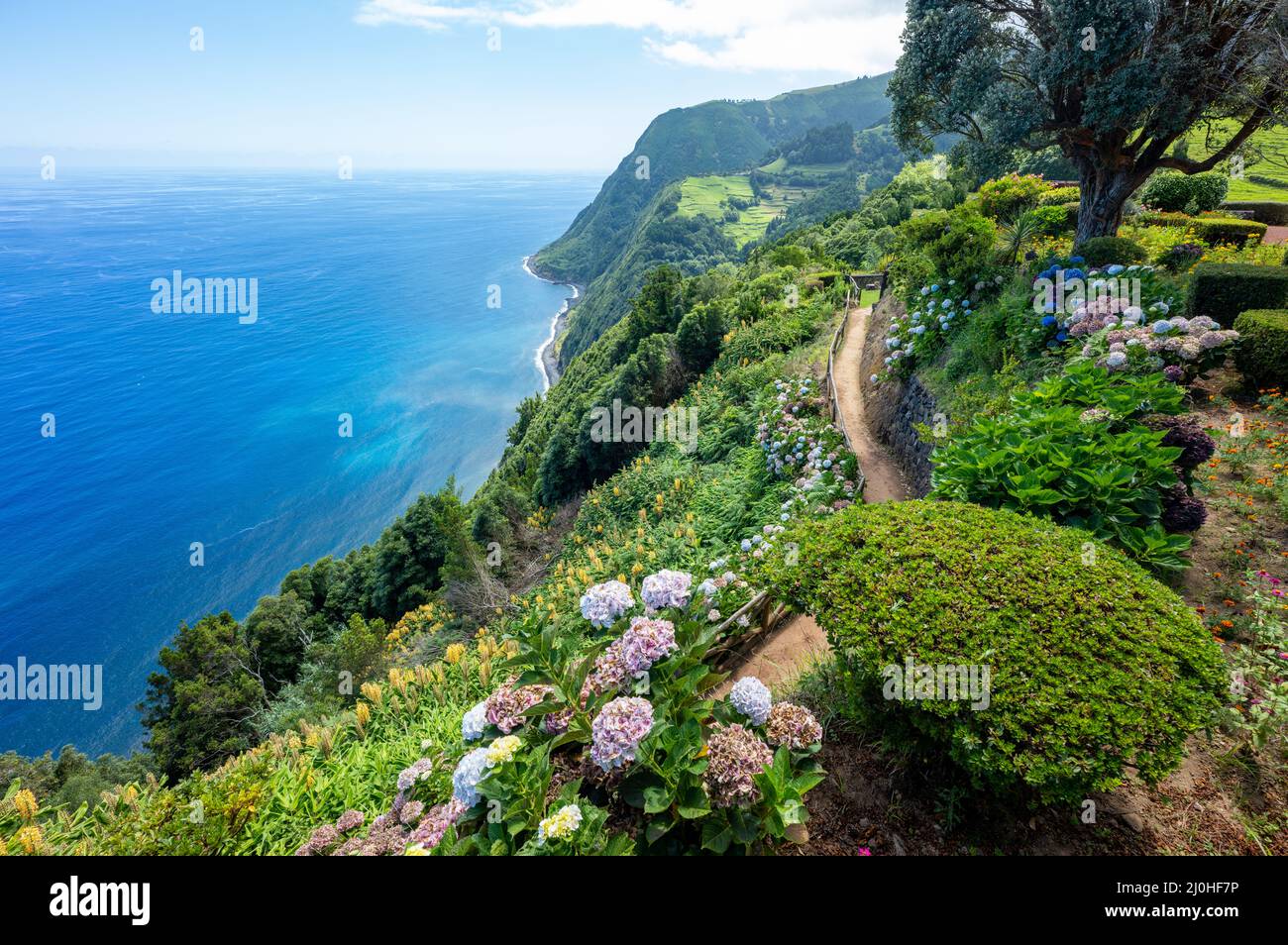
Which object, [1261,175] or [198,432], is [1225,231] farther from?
[198,432]

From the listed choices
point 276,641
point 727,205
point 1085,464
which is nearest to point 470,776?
point 1085,464

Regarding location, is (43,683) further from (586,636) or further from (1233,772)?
(1233,772)

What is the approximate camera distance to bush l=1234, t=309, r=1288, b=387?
6.95 meters

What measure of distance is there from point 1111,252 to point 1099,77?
3.16 metres

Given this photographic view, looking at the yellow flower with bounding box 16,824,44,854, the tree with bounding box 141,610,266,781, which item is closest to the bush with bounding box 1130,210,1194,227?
the yellow flower with bounding box 16,824,44,854

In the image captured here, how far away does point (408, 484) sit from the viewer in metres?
67.3

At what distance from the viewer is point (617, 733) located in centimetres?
300

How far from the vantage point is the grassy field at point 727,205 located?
122688 millimetres

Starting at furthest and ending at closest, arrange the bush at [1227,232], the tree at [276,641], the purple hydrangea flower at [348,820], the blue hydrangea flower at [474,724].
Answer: the tree at [276,641]
the bush at [1227,232]
the purple hydrangea flower at [348,820]
the blue hydrangea flower at [474,724]

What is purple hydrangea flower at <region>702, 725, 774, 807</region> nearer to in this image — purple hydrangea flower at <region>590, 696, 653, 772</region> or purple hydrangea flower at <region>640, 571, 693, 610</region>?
purple hydrangea flower at <region>590, 696, 653, 772</region>

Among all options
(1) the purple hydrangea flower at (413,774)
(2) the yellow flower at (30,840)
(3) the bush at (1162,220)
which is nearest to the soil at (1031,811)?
(1) the purple hydrangea flower at (413,774)

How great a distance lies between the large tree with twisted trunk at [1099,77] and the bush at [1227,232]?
5.66 m

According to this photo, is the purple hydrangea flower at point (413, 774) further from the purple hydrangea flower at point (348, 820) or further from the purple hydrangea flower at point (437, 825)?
the purple hydrangea flower at point (437, 825)
